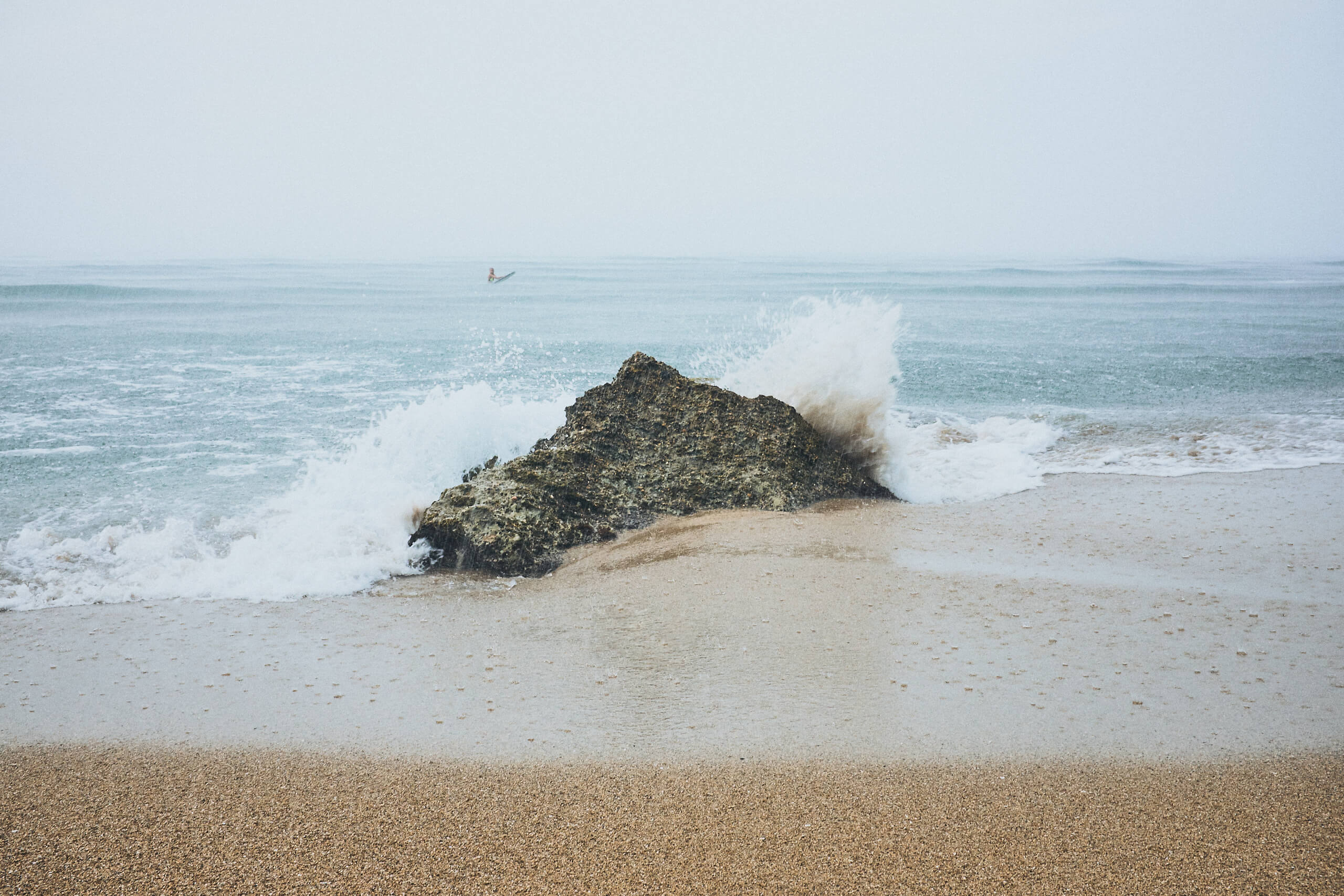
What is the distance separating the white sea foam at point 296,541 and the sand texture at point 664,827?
1.97 m

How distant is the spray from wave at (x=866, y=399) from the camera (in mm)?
6676

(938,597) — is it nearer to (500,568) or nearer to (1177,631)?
(1177,631)

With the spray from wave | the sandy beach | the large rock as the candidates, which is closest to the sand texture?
the sandy beach

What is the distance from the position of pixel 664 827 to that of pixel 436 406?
581 cm

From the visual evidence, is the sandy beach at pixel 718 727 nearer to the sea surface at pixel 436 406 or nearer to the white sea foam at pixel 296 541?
the white sea foam at pixel 296 541

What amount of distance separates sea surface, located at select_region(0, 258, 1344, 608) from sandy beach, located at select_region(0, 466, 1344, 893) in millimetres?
1119

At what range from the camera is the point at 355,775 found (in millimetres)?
2834

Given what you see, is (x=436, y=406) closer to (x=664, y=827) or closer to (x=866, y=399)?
(x=866, y=399)

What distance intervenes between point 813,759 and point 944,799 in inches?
18.5

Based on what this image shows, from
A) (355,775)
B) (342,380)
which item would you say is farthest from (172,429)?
(355,775)

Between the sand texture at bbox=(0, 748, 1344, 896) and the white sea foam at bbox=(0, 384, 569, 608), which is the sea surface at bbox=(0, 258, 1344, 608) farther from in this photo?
the sand texture at bbox=(0, 748, 1344, 896)

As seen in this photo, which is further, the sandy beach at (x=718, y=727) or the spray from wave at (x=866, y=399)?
the spray from wave at (x=866, y=399)

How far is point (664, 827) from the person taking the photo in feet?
8.20

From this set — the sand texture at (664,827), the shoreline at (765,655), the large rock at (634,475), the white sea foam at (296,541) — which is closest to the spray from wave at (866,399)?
the large rock at (634,475)
